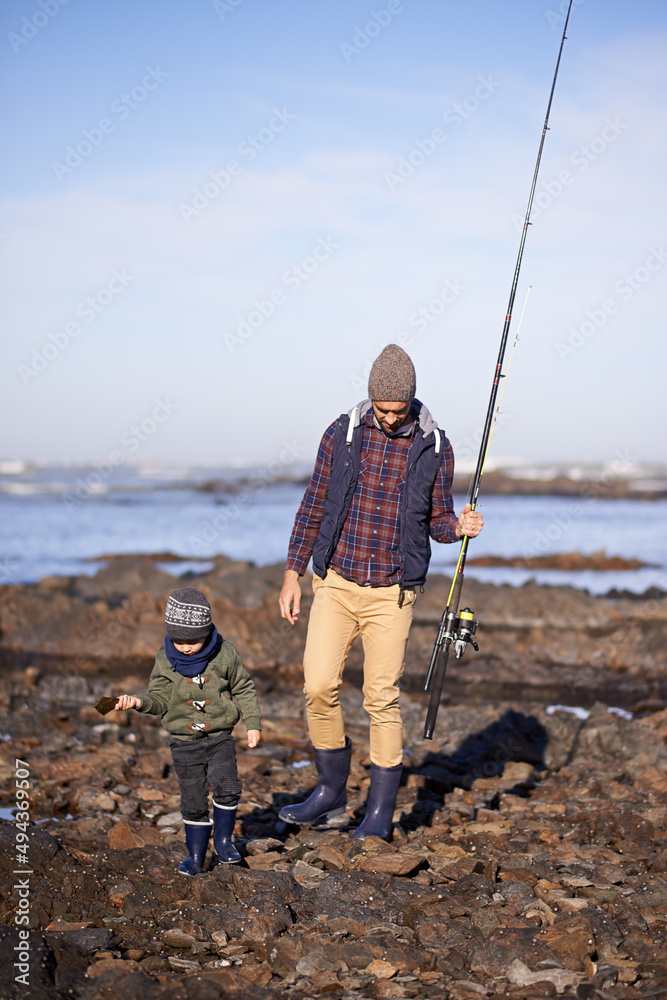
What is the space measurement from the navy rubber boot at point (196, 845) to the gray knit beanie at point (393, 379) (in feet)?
7.27

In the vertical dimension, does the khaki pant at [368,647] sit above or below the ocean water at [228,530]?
above

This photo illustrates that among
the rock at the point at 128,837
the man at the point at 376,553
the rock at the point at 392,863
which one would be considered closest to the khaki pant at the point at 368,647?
the man at the point at 376,553

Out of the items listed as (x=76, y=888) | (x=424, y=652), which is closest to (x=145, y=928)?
(x=76, y=888)

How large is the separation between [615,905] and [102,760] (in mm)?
3521

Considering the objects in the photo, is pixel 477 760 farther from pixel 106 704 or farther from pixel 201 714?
pixel 106 704

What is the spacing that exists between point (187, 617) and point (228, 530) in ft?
74.5

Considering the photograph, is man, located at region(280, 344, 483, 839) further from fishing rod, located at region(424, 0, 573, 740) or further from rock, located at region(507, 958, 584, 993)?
rock, located at region(507, 958, 584, 993)

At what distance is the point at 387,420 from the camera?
180 inches

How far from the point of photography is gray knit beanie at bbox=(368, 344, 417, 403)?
4410mm

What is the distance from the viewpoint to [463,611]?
16.5 feet

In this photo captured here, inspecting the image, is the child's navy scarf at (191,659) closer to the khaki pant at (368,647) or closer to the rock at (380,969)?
the khaki pant at (368,647)

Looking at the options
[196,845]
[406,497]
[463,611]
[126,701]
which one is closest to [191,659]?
[126,701]

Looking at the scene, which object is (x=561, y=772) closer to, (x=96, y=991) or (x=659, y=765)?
(x=659, y=765)

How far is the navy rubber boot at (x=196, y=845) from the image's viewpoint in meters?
4.22
